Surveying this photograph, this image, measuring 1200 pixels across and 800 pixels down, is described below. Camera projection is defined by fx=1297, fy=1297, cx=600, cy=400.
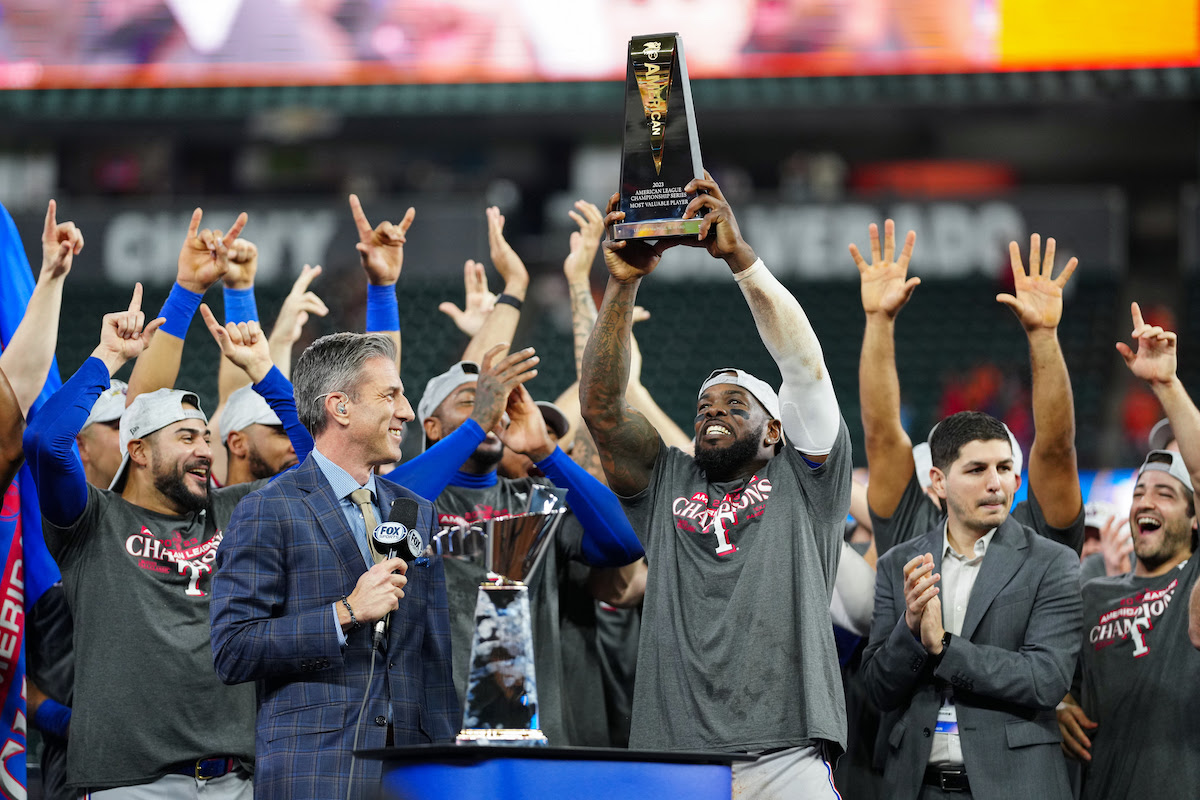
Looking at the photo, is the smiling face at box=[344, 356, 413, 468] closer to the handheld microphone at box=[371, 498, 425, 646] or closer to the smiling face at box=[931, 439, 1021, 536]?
the handheld microphone at box=[371, 498, 425, 646]

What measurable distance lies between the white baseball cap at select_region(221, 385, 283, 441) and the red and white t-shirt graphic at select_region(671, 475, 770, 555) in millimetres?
1684

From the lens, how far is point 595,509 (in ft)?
13.3

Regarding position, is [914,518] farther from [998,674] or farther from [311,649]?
[311,649]

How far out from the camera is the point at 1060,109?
52.9ft

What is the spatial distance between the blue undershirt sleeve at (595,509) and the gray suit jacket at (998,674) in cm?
86

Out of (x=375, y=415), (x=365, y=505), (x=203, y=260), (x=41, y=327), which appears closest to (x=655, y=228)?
(x=375, y=415)

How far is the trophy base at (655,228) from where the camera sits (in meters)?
3.56

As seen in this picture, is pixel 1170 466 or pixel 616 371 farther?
pixel 1170 466

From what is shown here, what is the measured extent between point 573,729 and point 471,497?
88cm

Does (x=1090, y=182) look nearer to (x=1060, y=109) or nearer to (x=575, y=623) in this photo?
(x=1060, y=109)

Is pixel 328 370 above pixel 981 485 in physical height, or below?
above

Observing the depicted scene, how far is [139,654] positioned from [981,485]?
2.67 metres

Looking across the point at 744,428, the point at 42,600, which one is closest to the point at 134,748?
the point at 42,600

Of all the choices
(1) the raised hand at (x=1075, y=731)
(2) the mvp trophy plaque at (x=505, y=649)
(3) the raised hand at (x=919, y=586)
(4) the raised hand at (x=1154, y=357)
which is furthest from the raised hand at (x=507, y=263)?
(1) the raised hand at (x=1075, y=731)
